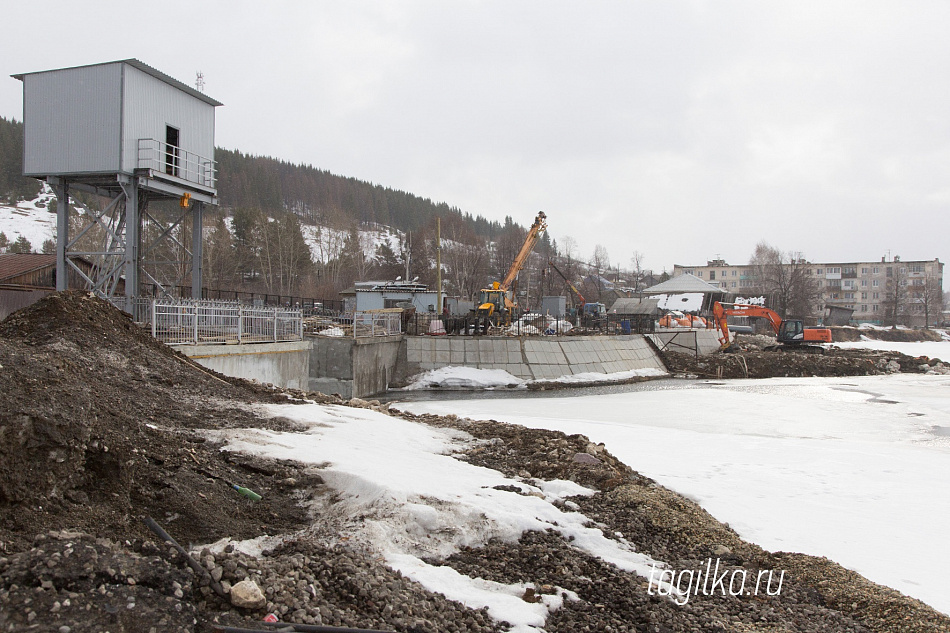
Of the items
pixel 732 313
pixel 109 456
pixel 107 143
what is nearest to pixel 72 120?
pixel 107 143

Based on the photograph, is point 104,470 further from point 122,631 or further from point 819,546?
point 819,546

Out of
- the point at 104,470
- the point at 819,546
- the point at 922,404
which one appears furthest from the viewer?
the point at 922,404

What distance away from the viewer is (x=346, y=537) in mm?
4988

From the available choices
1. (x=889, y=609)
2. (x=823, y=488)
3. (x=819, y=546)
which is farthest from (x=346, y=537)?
(x=823, y=488)

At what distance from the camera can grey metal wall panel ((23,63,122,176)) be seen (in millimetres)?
19109

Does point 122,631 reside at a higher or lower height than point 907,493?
higher

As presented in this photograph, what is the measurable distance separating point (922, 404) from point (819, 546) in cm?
1939

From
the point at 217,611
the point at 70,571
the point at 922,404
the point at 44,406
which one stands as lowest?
the point at 922,404

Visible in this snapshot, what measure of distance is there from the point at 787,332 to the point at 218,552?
4477 centimetres

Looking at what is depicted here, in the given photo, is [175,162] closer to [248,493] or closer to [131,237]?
[131,237]

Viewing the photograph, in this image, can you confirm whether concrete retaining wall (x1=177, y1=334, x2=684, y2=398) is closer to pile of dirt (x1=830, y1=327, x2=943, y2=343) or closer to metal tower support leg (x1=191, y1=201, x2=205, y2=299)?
metal tower support leg (x1=191, y1=201, x2=205, y2=299)

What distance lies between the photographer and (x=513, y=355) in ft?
104

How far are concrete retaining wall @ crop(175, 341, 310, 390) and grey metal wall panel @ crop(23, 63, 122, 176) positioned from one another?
7.91 m

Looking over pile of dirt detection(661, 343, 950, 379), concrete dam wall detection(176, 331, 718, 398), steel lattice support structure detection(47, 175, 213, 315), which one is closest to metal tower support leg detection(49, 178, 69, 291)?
steel lattice support structure detection(47, 175, 213, 315)
